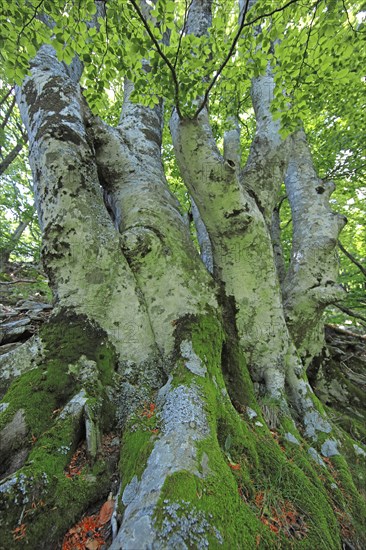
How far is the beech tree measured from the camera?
1431 mm

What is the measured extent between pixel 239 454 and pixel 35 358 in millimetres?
1632

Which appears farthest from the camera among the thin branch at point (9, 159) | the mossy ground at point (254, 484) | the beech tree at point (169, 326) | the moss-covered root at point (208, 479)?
the thin branch at point (9, 159)

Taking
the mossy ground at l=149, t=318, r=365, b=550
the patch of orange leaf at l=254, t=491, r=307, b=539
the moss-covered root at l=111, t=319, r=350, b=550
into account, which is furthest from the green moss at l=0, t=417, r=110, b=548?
the patch of orange leaf at l=254, t=491, r=307, b=539

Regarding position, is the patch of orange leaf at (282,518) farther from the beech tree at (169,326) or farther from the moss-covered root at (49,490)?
the moss-covered root at (49,490)

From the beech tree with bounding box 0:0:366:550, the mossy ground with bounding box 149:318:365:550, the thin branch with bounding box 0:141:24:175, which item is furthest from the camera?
the thin branch with bounding box 0:141:24:175

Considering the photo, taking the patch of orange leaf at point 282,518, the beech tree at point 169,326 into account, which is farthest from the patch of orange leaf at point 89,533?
the patch of orange leaf at point 282,518

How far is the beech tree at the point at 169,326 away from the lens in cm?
143

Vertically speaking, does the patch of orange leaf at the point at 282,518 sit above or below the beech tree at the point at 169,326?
below

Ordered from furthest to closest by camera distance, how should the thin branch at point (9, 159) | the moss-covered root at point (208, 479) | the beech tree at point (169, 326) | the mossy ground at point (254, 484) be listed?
the thin branch at point (9, 159)
the beech tree at point (169, 326)
the mossy ground at point (254, 484)
the moss-covered root at point (208, 479)

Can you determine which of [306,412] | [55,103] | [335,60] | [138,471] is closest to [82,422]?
[138,471]

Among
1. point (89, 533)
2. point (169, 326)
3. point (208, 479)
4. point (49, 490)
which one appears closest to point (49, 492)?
point (49, 490)

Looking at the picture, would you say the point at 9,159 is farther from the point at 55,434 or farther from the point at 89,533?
the point at 89,533

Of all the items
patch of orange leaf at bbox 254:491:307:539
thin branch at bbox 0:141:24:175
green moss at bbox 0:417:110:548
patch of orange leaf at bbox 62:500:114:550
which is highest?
thin branch at bbox 0:141:24:175

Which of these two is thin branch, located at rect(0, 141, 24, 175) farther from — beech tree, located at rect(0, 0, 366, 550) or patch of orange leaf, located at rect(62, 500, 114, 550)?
patch of orange leaf, located at rect(62, 500, 114, 550)
